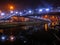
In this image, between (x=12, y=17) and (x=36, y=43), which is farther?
(x=12, y=17)

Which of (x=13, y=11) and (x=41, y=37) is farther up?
(x=13, y=11)

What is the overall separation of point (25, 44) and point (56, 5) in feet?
25.5

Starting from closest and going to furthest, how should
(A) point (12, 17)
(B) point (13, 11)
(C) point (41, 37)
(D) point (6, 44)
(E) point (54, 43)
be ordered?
(E) point (54, 43) → (D) point (6, 44) → (C) point (41, 37) → (A) point (12, 17) → (B) point (13, 11)

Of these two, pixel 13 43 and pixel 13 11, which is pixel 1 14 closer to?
pixel 13 11

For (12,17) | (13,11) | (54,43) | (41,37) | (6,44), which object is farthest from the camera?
(13,11)

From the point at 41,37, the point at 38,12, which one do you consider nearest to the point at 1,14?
the point at 38,12

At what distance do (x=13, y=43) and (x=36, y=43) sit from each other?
2.86ft

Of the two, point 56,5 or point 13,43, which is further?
point 56,5

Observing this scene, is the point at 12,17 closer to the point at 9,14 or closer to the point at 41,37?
the point at 9,14

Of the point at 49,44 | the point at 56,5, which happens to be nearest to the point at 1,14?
the point at 56,5

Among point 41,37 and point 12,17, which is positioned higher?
point 12,17

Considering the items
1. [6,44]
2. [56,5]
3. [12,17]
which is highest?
[56,5]

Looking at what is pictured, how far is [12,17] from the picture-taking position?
12477 mm

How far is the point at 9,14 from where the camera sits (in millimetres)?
13203
